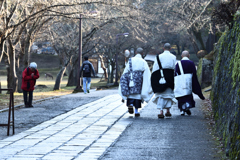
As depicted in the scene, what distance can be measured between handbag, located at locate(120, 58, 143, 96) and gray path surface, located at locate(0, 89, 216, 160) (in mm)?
649

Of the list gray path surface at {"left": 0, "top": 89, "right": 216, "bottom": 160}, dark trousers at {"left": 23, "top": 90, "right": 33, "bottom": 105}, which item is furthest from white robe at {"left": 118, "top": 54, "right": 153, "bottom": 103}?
dark trousers at {"left": 23, "top": 90, "right": 33, "bottom": 105}

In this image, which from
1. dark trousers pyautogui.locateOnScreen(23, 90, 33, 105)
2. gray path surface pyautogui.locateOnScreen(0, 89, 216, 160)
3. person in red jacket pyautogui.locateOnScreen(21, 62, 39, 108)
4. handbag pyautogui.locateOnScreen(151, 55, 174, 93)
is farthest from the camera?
dark trousers pyautogui.locateOnScreen(23, 90, 33, 105)

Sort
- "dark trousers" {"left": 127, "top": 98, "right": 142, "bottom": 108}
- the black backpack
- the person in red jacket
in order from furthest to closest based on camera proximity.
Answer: the black backpack, the person in red jacket, "dark trousers" {"left": 127, "top": 98, "right": 142, "bottom": 108}

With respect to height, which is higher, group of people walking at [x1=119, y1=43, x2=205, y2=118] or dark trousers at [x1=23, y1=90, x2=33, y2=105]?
group of people walking at [x1=119, y1=43, x2=205, y2=118]

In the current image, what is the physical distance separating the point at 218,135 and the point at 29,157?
135 inches

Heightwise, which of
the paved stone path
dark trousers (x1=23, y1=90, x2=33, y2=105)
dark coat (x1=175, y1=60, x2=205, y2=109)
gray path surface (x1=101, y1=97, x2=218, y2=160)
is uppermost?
dark coat (x1=175, y1=60, x2=205, y2=109)

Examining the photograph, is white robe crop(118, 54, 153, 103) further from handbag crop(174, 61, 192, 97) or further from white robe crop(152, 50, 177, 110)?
handbag crop(174, 61, 192, 97)

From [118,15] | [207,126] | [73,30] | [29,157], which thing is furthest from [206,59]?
[29,157]

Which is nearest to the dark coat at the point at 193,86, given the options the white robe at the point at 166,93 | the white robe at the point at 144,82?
the white robe at the point at 166,93

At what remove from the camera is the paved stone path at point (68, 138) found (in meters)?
5.96

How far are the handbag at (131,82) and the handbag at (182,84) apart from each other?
3.04 ft

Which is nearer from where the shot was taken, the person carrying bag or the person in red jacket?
the person carrying bag

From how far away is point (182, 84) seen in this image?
10.5 m

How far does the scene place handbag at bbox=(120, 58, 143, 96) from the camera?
10430 millimetres
